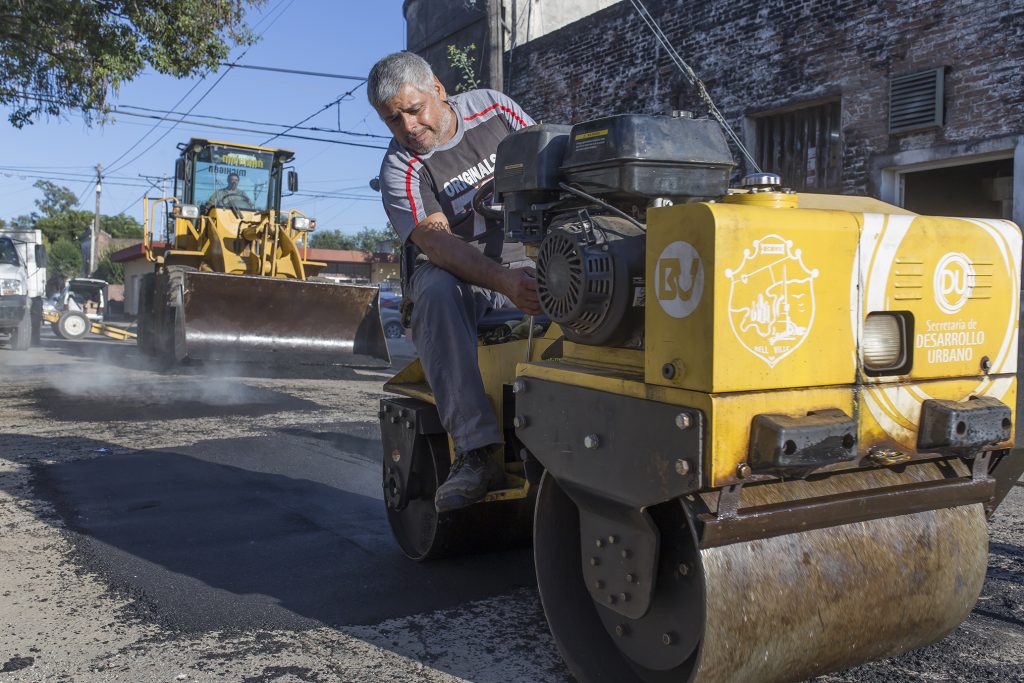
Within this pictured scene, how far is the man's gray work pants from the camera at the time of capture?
3.10 m

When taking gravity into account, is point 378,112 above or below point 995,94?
below

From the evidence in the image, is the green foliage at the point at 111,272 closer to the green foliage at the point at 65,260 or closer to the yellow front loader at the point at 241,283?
the green foliage at the point at 65,260

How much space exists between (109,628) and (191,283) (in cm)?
859

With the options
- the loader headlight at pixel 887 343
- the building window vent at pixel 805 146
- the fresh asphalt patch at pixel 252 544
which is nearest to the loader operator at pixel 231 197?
the building window vent at pixel 805 146

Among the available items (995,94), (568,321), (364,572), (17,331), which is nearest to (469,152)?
(568,321)

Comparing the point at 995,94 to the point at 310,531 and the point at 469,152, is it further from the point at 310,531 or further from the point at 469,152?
the point at 310,531

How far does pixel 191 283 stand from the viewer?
11.1 m

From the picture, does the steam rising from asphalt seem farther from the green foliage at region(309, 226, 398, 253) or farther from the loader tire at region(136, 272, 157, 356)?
the green foliage at region(309, 226, 398, 253)

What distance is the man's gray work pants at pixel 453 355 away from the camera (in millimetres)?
3102

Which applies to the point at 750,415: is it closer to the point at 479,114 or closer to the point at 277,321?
the point at 479,114

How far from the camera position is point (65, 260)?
58.8 metres

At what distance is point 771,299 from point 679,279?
0.68 ft

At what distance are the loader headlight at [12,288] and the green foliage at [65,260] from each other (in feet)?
144

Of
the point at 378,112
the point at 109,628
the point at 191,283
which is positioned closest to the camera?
the point at 109,628
